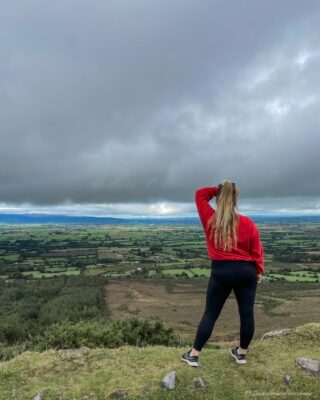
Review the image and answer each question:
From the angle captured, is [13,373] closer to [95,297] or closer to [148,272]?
[95,297]

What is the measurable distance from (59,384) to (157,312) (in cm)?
4573

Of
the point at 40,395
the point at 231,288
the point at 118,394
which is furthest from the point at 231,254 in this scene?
the point at 40,395

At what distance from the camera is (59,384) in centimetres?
598

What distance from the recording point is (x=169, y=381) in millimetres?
5711

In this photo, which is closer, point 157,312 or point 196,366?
point 196,366

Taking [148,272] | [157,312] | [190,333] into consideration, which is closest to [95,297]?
[157,312]

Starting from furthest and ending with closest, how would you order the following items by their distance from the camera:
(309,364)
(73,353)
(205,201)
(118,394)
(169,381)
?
(73,353) < (309,364) < (205,201) < (169,381) < (118,394)

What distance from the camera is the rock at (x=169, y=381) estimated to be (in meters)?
5.63

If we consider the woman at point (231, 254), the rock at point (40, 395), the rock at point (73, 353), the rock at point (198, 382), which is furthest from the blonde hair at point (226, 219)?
the rock at point (73, 353)

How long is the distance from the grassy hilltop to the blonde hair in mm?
2358

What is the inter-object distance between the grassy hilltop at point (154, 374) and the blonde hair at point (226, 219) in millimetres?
2358

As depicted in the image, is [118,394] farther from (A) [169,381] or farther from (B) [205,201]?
(B) [205,201]

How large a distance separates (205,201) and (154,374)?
3.29 metres

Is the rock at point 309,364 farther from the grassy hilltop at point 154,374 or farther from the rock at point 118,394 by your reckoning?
the rock at point 118,394
